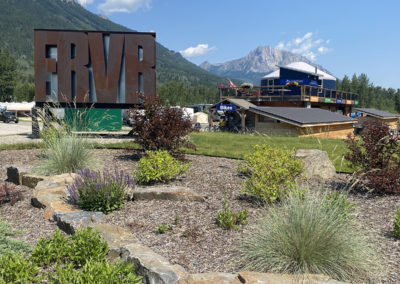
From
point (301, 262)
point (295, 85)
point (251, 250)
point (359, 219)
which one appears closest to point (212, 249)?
point (251, 250)

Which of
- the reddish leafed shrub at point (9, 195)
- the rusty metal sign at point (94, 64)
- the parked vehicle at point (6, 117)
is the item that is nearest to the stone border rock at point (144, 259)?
the reddish leafed shrub at point (9, 195)

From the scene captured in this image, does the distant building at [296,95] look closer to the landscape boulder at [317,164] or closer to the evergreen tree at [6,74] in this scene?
the landscape boulder at [317,164]

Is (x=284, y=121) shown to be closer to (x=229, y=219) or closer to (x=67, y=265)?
(x=229, y=219)

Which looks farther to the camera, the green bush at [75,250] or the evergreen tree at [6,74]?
the evergreen tree at [6,74]

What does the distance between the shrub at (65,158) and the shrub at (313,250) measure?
5.45 m

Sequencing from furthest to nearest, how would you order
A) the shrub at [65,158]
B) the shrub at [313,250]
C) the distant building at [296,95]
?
the distant building at [296,95] → the shrub at [65,158] → the shrub at [313,250]

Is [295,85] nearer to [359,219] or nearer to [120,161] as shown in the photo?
[120,161]

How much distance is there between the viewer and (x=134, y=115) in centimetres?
940

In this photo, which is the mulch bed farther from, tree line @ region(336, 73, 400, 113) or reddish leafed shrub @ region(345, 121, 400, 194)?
tree line @ region(336, 73, 400, 113)

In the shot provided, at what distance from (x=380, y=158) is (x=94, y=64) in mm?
14473

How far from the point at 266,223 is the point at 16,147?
37.7 ft

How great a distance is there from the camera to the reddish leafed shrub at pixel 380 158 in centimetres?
638

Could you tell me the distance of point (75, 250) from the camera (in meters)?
3.66

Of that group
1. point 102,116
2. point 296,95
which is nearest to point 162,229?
point 102,116
